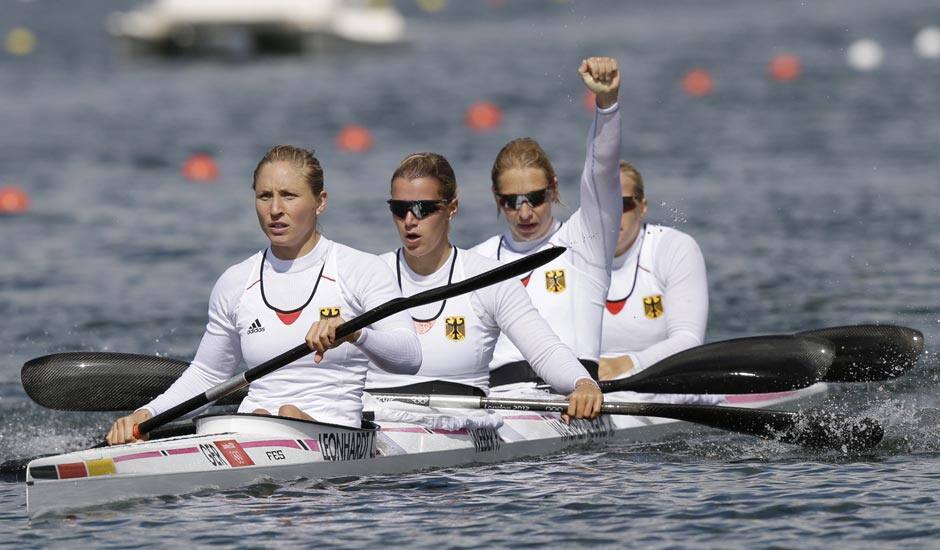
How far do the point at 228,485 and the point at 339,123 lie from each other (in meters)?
18.7

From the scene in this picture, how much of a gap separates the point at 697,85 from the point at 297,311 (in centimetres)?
2127

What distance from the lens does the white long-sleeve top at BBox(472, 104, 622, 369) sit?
8500 millimetres

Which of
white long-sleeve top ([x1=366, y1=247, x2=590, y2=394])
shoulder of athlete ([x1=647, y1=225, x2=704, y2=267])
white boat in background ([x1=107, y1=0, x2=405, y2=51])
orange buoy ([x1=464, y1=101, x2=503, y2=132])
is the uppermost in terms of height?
white boat in background ([x1=107, y1=0, x2=405, y2=51])

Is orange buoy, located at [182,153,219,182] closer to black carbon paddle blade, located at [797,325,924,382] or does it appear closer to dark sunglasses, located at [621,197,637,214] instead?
dark sunglasses, located at [621,197,637,214]

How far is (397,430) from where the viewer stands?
305 inches

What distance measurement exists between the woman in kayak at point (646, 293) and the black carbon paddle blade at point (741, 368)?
0.55 metres

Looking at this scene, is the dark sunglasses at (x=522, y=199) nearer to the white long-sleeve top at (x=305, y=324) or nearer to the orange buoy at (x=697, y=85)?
the white long-sleeve top at (x=305, y=324)

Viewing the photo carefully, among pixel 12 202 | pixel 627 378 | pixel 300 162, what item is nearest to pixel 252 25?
pixel 12 202

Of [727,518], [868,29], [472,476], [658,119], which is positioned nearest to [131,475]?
[472,476]

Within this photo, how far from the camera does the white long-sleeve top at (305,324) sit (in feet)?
23.0

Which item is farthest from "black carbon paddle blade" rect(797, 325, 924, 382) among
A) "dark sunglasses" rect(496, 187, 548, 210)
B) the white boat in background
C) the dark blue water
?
the white boat in background

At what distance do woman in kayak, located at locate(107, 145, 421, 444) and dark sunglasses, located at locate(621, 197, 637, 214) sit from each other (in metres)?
2.39

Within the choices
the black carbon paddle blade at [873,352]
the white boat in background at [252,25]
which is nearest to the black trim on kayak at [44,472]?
the black carbon paddle blade at [873,352]

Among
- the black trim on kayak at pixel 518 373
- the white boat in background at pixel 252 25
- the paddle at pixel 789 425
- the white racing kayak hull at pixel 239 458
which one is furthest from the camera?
the white boat in background at pixel 252 25
